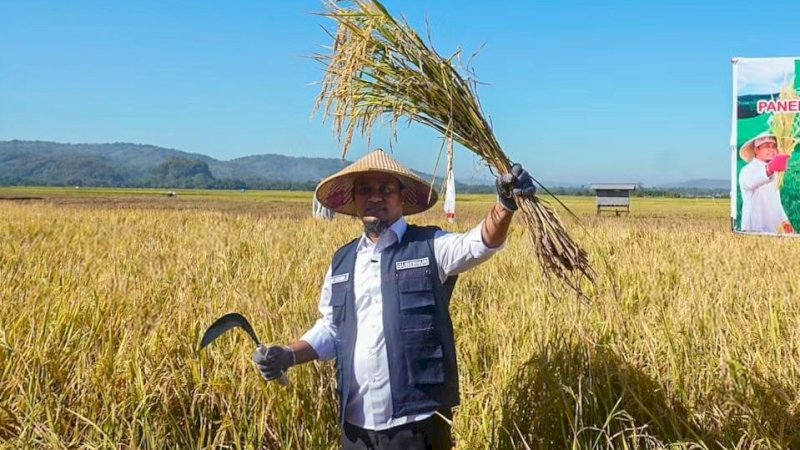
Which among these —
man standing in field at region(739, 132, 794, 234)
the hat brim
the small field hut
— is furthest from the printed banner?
the small field hut

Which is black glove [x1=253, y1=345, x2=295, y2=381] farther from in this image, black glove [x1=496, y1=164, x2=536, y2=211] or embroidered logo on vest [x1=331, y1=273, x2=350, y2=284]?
black glove [x1=496, y1=164, x2=536, y2=211]

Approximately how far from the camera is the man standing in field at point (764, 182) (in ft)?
29.0

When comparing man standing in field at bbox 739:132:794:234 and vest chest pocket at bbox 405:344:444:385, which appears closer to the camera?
vest chest pocket at bbox 405:344:444:385

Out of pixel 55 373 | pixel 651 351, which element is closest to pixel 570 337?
pixel 651 351

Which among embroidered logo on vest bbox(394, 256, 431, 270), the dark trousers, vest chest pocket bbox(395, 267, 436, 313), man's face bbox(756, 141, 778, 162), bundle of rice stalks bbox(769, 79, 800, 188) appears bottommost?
the dark trousers

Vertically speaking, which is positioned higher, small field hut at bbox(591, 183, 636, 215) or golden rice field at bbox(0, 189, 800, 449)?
small field hut at bbox(591, 183, 636, 215)

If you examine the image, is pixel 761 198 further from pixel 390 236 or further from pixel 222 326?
pixel 222 326

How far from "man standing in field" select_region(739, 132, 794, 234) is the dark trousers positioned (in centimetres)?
850

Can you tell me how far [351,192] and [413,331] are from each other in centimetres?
74

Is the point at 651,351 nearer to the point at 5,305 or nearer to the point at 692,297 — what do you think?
the point at 692,297

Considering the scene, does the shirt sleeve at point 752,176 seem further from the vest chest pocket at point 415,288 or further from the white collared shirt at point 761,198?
the vest chest pocket at point 415,288

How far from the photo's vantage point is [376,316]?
200 centimetres

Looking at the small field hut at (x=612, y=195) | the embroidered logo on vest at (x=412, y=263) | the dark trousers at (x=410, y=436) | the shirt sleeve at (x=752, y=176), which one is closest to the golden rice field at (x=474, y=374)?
the dark trousers at (x=410, y=436)

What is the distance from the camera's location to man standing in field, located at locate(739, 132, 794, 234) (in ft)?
29.0
